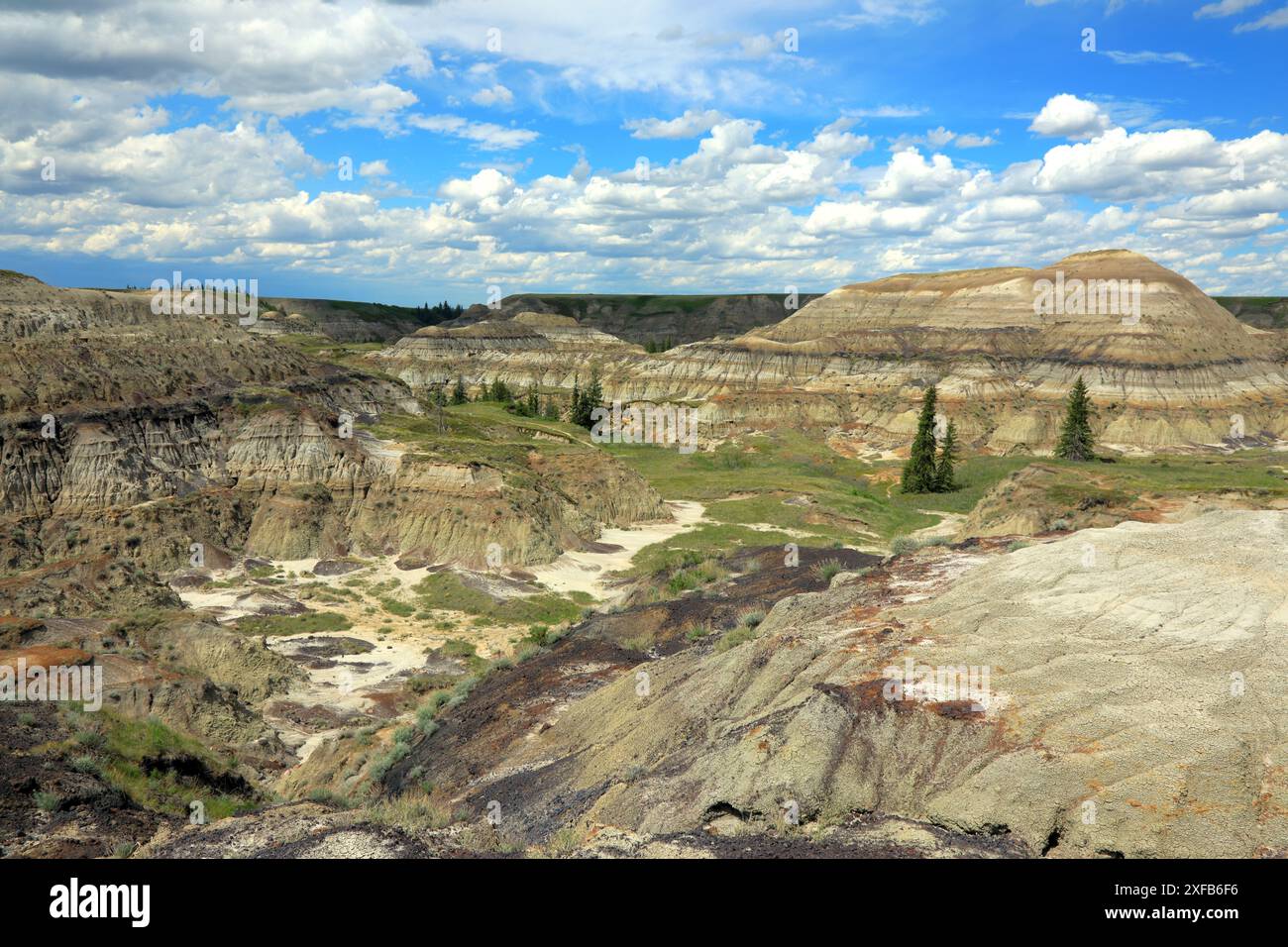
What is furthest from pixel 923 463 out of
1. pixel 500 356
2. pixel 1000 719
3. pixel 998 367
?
pixel 500 356

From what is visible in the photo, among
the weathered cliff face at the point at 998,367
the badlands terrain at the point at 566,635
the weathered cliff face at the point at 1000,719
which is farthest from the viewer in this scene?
the weathered cliff face at the point at 998,367

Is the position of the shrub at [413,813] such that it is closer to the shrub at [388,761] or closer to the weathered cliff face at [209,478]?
the shrub at [388,761]

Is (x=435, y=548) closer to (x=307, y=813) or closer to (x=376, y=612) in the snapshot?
(x=376, y=612)

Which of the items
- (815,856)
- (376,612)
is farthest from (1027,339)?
(815,856)

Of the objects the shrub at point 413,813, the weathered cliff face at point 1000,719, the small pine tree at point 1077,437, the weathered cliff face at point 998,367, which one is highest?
the weathered cliff face at point 998,367

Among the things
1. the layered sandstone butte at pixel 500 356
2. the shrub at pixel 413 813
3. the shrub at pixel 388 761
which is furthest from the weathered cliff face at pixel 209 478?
the layered sandstone butte at pixel 500 356

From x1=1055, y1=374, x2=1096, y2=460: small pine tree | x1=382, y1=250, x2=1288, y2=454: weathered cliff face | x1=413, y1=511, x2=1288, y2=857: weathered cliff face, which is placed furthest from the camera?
x1=382, y1=250, x2=1288, y2=454: weathered cliff face

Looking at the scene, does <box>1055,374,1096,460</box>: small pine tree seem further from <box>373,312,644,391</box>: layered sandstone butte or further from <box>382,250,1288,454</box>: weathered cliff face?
<box>373,312,644,391</box>: layered sandstone butte

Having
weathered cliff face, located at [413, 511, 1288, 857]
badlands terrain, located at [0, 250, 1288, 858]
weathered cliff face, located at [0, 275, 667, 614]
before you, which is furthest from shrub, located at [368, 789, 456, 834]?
weathered cliff face, located at [0, 275, 667, 614]
